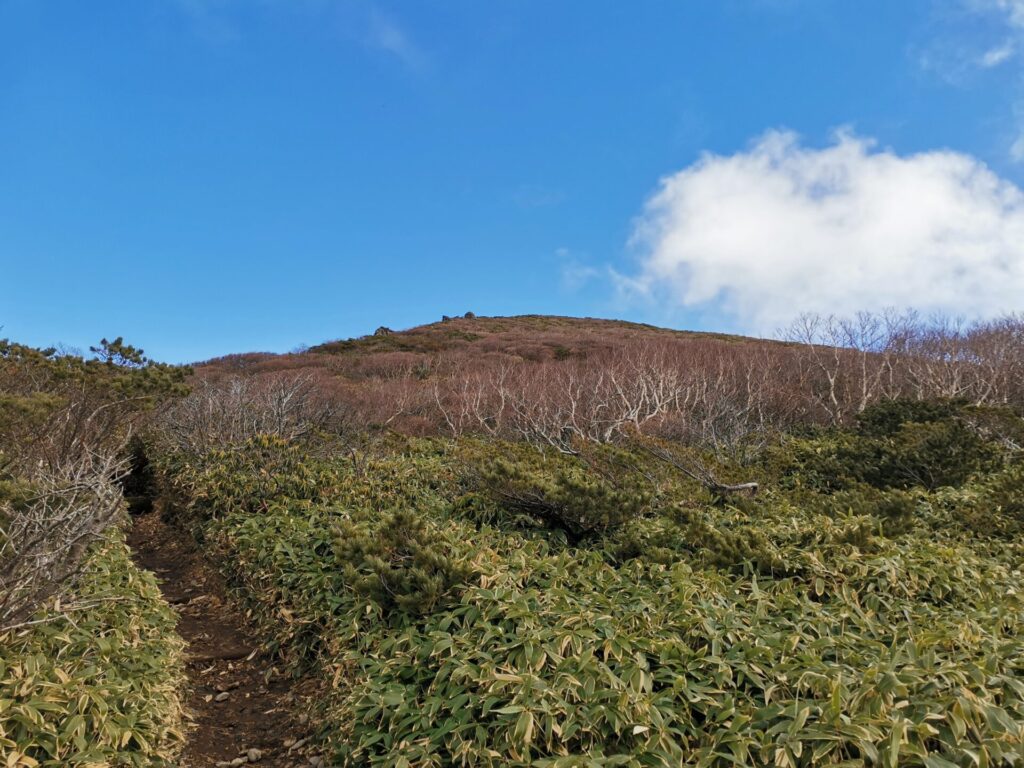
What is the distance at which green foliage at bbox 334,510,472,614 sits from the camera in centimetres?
391

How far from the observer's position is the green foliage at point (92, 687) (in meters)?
2.77

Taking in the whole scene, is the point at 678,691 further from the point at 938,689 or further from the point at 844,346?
the point at 844,346

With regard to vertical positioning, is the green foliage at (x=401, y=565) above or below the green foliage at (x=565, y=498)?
below

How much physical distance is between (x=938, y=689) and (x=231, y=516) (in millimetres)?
6393

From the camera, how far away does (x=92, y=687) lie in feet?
10.4

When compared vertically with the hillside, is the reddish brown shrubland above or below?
below

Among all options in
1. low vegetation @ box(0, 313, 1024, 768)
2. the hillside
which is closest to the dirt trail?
low vegetation @ box(0, 313, 1024, 768)

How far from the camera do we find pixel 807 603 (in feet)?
12.4

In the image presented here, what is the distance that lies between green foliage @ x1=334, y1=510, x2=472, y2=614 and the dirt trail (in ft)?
2.70

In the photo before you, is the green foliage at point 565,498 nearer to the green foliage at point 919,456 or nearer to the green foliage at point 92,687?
the green foliage at point 92,687

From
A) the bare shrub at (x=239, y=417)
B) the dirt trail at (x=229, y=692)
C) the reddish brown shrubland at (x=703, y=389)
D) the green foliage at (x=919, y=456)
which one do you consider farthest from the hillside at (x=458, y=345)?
the dirt trail at (x=229, y=692)

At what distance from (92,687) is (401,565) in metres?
1.89

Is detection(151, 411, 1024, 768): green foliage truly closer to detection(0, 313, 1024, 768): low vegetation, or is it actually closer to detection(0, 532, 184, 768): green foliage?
detection(0, 313, 1024, 768): low vegetation

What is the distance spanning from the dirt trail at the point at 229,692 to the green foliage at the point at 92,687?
0.22 metres
